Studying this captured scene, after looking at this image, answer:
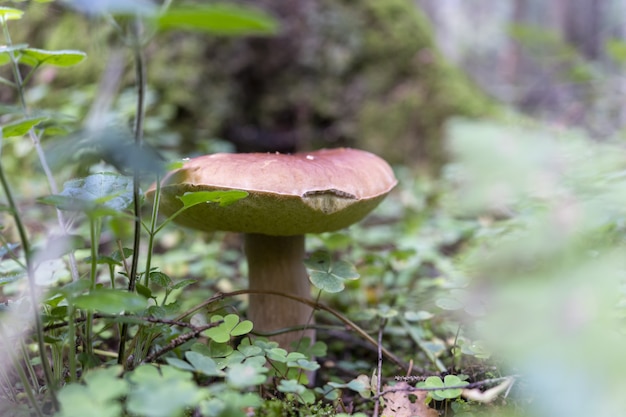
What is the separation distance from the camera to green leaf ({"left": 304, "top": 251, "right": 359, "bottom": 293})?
1.26 m

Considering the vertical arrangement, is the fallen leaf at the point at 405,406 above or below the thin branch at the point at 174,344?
below

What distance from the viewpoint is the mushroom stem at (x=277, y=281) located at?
1490 millimetres

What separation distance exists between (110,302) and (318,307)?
26.9 inches

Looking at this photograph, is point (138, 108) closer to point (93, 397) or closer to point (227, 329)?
point (93, 397)

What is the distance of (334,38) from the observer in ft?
12.6

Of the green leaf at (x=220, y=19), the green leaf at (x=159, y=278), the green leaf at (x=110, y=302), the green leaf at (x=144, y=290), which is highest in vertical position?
the green leaf at (x=220, y=19)

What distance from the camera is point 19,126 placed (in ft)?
3.21

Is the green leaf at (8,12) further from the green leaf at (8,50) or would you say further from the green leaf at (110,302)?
the green leaf at (110,302)

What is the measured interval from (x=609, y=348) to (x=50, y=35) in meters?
4.29

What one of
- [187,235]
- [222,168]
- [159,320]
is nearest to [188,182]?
[222,168]

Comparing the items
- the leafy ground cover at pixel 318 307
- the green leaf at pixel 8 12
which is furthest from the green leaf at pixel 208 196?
the green leaf at pixel 8 12

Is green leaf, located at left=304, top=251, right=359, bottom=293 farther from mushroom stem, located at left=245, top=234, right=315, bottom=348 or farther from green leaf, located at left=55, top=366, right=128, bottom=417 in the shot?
green leaf, located at left=55, top=366, right=128, bottom=417

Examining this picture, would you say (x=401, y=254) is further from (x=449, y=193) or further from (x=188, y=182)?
(x=449, y=193)

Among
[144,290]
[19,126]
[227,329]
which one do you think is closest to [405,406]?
[227,329]
